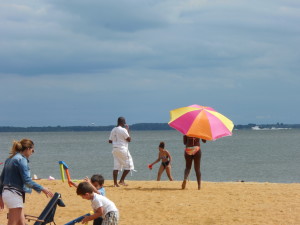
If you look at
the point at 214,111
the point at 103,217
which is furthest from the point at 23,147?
the point at 214,111

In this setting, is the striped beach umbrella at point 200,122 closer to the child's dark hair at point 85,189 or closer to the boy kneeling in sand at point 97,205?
the boy kneeling in sand at point 97,205

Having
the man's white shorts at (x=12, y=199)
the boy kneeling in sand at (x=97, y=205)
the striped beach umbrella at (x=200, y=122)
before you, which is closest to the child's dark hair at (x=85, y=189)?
the boy kneeling in sand at (x=97, y=205)

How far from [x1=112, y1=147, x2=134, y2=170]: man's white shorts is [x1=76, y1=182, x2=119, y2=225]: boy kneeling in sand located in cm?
687

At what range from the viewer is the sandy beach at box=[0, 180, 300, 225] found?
10.1 m

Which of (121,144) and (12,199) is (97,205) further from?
(121,144)

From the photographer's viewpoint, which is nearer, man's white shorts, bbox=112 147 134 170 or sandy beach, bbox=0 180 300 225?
sandy beach, bbox=0 180 300 225

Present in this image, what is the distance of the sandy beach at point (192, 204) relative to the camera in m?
A: 10.1

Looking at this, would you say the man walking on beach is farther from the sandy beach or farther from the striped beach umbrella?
the striped beach umbrella

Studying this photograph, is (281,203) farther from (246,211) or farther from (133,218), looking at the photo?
(133,218)

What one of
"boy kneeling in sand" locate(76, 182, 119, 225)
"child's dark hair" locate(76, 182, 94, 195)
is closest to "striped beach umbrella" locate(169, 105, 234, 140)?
"boy kneeling in sand" locate(76, 182, 119, 225)

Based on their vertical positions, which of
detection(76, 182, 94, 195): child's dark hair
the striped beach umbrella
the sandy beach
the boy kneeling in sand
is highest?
the striped beach umbrella

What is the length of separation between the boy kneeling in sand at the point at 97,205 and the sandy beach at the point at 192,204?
8.77 feet

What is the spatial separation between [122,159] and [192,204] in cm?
329

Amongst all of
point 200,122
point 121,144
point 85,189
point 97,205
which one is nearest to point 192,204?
point 200,122
